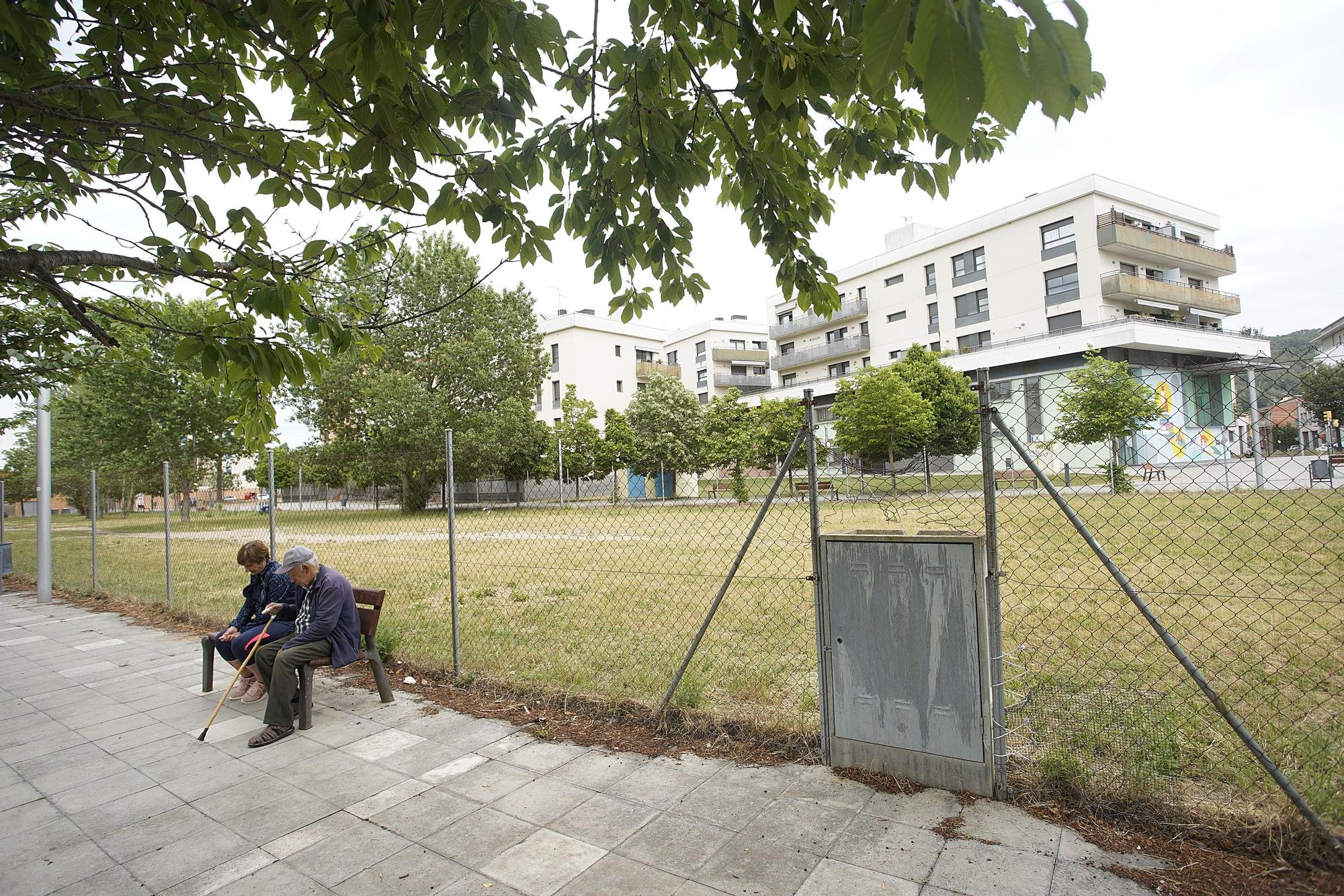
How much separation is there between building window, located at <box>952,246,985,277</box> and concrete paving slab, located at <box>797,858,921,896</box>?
45.2 m

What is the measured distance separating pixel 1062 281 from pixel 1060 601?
37078mm

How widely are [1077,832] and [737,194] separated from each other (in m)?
4.17

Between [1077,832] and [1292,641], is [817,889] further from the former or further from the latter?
[1292,641]

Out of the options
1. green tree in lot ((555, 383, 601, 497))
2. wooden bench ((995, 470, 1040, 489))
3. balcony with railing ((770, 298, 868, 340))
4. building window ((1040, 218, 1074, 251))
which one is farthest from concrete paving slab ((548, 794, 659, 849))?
balcony with railing ((770, 298, 868, 340))

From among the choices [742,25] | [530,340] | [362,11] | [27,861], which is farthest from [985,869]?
[530,340]

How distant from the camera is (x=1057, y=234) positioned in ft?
124

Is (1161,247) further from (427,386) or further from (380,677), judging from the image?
(380,677)

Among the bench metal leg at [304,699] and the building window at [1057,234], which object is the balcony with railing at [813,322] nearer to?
the building window at [1057,234]

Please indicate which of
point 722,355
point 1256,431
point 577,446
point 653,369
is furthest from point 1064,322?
point 1256,431

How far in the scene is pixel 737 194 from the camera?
185 inches

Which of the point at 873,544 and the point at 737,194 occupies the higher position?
the point at 737,194

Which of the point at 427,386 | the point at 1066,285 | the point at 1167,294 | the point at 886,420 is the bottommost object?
the point at 886,420

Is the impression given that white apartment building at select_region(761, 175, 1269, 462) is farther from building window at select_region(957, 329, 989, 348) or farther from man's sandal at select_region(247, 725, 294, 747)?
man's sandal at select_region(247, 725, 294, 747)

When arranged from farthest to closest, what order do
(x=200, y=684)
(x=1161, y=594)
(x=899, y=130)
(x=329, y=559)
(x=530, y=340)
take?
1. (x=530, y=340)
2. (x=329, y=559)
3. (x=1161, y=594)
4. (x=200, y=684)
5. (x=899, y=130)
